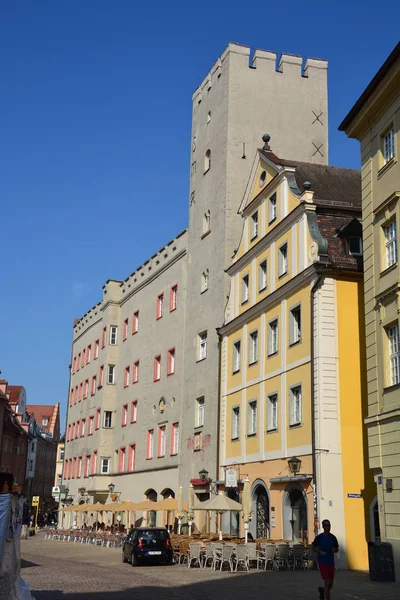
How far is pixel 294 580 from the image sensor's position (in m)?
21.0

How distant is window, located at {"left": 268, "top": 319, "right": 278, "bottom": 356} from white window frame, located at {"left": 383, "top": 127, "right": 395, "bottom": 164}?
911 centimetres

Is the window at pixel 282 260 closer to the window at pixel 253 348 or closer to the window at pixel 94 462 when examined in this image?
the window at pixel 253 348

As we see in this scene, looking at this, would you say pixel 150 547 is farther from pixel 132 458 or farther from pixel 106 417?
pixel 106 417

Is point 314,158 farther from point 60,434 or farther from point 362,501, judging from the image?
point 60,434

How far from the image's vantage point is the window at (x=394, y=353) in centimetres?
2125

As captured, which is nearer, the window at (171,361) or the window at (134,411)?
the window at (171,361)

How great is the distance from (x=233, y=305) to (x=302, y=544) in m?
13.0

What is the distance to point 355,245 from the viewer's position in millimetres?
28141

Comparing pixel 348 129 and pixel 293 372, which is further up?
pixel 348 129

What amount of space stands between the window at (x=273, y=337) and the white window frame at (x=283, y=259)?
6.33 ft

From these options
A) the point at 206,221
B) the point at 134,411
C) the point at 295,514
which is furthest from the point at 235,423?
the point at 134,411

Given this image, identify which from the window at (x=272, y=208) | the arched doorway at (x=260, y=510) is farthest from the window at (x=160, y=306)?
the arched doorway at (x=260, y=510)

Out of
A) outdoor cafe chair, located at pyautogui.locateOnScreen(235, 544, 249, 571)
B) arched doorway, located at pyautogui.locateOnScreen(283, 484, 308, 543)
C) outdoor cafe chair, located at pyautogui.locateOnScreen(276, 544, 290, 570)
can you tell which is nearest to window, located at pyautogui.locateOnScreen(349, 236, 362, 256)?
arched doorway, located at pyautogui.locateOnScreen(283, 484, 308, 543)

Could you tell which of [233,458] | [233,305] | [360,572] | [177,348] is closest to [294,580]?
[360,572]
